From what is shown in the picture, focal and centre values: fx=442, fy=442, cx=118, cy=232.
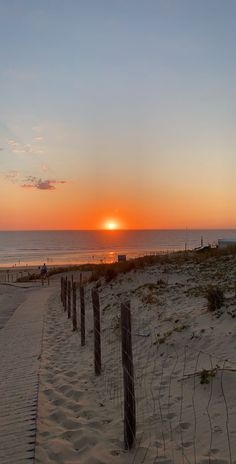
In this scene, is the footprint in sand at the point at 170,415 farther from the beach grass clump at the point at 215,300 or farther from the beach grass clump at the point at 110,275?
the beach grass clump at the point at 110,275

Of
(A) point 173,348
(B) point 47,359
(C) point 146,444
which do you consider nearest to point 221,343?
(A) point 173,348

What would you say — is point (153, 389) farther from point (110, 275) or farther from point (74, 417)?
point (110, 275)

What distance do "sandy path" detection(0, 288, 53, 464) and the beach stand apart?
15cm

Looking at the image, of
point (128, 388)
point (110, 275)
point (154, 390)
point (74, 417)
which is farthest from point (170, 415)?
point (110, 275)

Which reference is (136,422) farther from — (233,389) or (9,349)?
(9,349)

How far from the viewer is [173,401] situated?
20.7 feet

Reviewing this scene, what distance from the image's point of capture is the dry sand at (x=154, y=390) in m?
5.09

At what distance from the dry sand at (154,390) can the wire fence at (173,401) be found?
14 millimetres

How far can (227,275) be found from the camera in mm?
15781

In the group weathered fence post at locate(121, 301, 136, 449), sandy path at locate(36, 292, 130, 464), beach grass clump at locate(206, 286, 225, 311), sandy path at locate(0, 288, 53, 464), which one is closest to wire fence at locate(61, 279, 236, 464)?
weathered fence post at locate(121, 301, 136, 449)

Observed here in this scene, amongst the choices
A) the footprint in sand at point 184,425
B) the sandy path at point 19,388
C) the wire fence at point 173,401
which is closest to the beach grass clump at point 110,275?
the sandy path at point 19,388

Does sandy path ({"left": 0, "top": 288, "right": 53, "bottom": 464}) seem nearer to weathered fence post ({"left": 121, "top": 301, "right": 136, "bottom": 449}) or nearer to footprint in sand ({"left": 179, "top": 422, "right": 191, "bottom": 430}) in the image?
weathered fence post ({"left": 121, "top": 301, "right": 136, "bottom": 449})

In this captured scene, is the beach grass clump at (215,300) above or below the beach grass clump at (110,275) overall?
above

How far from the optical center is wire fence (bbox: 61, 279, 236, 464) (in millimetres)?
4854
